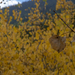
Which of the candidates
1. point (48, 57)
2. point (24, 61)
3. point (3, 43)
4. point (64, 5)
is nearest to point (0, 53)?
point (3, 43)

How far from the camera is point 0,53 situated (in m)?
2.91

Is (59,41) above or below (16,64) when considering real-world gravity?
above

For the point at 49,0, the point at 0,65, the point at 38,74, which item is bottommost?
the point at 38,74

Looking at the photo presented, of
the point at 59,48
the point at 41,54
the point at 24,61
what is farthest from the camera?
the point at 24,61

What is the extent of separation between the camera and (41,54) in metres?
2.36

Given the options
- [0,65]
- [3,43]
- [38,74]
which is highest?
[3,43]

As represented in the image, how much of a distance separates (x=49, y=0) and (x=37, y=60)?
61.8 metres

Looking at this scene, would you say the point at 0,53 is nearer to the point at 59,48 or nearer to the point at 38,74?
the point at 38,74

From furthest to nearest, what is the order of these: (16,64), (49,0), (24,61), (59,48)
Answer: (49,0)
(24,61)
(16,64)
(59,48)

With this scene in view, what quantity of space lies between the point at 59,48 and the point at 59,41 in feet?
0.08

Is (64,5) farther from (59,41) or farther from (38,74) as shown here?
(59,41)

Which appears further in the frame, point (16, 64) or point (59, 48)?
point (16, 64)

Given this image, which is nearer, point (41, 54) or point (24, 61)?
point (41, 54)

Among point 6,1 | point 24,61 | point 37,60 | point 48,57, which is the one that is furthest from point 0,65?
point 6,1
